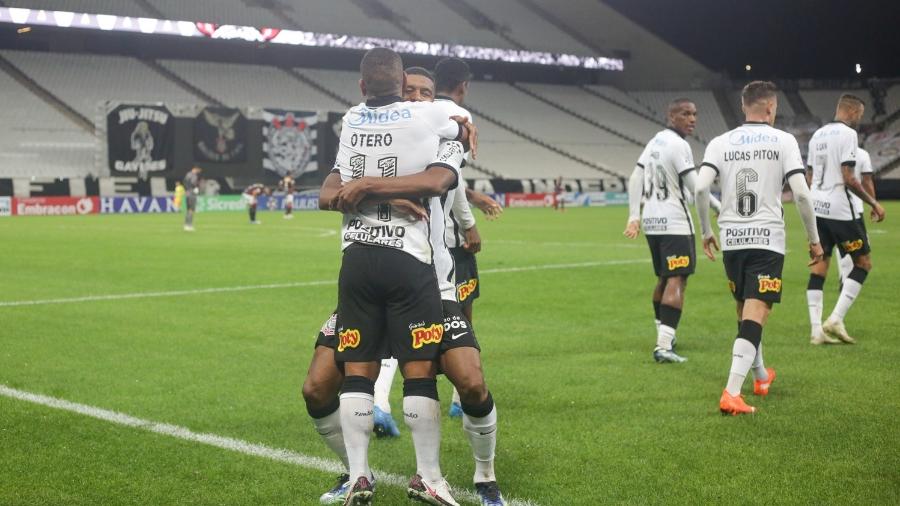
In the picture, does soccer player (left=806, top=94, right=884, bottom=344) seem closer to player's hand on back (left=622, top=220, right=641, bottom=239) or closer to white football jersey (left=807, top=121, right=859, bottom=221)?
white football jersey (left=807, top=121, right=859, bottom=221)

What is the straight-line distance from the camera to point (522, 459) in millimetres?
5785

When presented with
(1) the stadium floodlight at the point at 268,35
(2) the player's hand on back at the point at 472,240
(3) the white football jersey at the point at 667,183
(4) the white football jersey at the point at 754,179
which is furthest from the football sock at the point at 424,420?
(1) the stadium floodlight at the point at 268,35

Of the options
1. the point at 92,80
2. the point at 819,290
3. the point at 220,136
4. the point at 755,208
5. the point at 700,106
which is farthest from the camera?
the point at 700,106

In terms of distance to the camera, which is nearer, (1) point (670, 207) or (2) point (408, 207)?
(2) point (408, 207)

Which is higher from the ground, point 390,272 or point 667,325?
point 390,272

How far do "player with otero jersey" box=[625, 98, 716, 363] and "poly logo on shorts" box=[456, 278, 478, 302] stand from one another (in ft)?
9.58

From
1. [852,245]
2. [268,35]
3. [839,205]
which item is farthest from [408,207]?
[268,35]

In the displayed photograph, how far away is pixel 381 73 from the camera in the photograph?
15.6 feet

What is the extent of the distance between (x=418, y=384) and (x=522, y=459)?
1342mm

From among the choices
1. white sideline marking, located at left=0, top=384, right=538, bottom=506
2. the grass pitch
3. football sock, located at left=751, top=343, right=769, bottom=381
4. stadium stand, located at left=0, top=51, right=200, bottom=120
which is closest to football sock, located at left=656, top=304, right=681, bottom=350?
the grass pitch

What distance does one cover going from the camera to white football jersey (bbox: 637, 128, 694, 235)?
364 inches

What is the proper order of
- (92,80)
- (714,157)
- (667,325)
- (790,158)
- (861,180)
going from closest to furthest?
(790,158) → (714,157) → (667,325) → (861,180) → (92,80)

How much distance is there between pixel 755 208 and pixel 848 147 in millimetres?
3471

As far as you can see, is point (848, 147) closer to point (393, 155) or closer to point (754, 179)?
point (754, 179)
